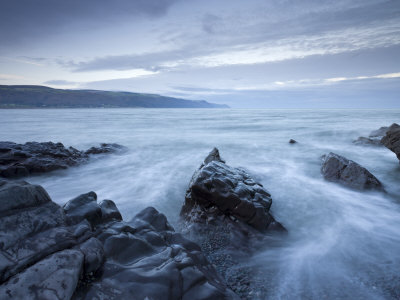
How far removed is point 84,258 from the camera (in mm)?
2561

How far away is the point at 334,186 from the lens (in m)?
7.41

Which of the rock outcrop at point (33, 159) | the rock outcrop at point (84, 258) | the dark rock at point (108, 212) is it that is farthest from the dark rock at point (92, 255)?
the rock outcrop at point (33, 159)

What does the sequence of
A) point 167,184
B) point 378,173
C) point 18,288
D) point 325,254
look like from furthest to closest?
point 378,173
point 167,184
point 325,254
point 18,288

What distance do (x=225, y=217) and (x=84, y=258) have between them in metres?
2.81

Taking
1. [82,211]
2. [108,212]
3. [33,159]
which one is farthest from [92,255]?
[33,159]

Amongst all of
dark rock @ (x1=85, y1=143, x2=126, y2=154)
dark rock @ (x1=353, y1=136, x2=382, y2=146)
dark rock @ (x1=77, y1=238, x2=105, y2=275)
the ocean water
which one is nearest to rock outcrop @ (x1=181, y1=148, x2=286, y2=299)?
the ocean water

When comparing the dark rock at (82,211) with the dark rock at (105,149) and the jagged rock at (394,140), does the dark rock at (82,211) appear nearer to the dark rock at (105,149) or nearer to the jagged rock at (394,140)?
the dark rock at (105,149)

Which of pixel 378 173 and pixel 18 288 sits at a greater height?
pixel 18 288

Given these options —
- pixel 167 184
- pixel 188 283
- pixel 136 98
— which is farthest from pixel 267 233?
pixel 136 98

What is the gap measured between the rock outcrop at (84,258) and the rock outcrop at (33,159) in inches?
270

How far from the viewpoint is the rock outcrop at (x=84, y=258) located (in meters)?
2.22

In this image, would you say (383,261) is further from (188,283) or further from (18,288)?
(18,288)

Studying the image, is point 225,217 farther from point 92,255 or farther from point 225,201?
point 92,255

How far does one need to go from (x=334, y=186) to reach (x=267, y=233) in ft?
13.5
